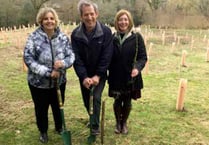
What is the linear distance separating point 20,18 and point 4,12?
1726 mm

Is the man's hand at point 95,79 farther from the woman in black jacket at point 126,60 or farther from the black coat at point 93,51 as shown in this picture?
the woman in black jacket at point 126,60

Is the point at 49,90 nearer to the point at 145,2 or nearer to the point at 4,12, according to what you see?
the point at 4,12

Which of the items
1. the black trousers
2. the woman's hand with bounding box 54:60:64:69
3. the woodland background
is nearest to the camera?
the woman's hand with bounding box 54:60:64:69

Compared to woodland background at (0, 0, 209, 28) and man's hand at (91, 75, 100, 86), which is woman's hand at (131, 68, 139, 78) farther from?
woodland background at (0, 0, 209, 28)

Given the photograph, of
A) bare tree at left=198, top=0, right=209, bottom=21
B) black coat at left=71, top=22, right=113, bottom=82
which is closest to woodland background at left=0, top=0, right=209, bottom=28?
bare tree at left=198, top=0, right=209, bottom=21

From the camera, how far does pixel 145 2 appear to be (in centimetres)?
3797

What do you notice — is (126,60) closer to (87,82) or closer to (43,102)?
(87,82)

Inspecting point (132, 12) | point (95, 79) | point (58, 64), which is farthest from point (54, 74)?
point (132, 12)

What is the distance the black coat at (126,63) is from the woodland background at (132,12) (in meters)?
25.1

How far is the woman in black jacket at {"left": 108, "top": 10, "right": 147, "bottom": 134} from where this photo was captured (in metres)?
4.43

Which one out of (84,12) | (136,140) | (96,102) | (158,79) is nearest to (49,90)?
(96,102)

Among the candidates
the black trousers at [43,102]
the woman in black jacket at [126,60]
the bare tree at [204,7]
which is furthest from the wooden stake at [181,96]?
the bare tree at [204,7]

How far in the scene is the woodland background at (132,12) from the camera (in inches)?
1220

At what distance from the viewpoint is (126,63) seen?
451cm
